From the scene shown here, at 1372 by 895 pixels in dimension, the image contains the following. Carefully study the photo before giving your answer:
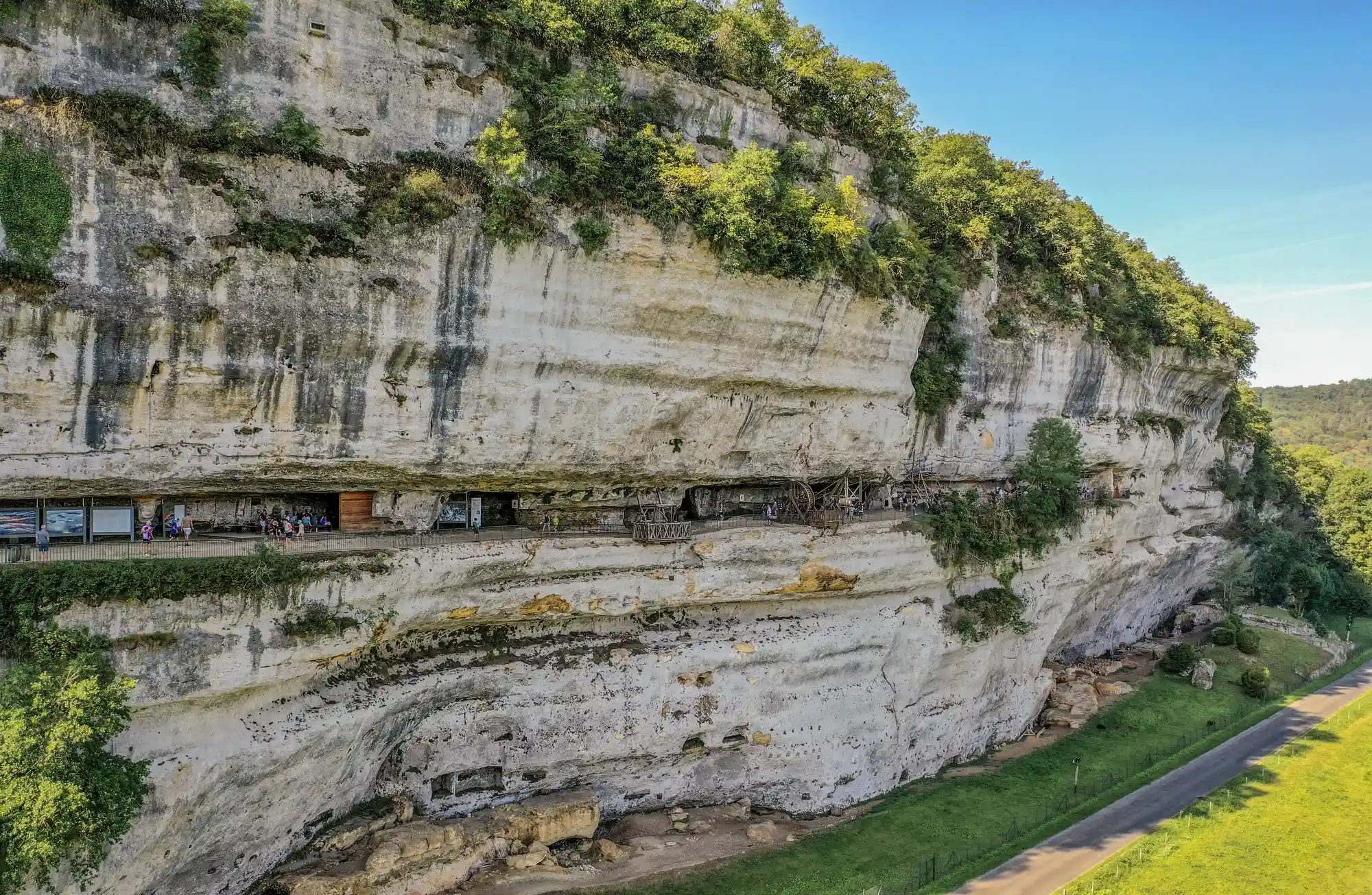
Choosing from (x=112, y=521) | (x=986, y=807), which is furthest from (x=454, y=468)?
(x=986, y=807)

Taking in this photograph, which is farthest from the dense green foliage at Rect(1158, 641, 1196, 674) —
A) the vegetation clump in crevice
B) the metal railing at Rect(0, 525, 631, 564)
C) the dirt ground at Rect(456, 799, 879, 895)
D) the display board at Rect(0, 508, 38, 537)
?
the display board at Rect(0, 508, 38, 537)

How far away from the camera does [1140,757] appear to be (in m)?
28.0

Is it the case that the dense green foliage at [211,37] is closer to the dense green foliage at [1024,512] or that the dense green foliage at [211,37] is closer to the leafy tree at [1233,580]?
the dense green foliage at [1024,512]

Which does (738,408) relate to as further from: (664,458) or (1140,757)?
→ (1140,757)

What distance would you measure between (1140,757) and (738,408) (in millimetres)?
18789

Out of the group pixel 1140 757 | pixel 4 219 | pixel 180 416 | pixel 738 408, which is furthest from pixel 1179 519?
pixel 4 219

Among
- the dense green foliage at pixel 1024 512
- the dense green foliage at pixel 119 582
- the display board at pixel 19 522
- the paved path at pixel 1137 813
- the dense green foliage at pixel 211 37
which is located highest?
the dense green foliage at pixel 211 37

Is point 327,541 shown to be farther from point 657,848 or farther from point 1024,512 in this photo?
point 1024,512

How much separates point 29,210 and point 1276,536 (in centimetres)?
5947

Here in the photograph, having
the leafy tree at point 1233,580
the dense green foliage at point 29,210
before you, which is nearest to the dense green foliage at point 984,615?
the dense green foliage at point 29,210

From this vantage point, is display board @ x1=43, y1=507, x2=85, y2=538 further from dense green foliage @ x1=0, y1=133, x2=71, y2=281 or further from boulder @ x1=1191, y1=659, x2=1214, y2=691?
boulder @ x1=1191, y1=659, x2=1214, y2=691

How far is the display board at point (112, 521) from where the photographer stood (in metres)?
16.1

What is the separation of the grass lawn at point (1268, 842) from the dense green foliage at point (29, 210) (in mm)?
24165

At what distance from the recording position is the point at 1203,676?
35.0 metres
